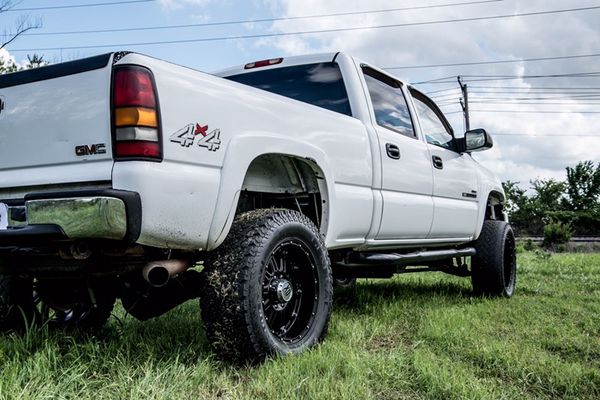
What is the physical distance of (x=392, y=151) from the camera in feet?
13.7

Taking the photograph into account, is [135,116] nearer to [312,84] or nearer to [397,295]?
[312,84]

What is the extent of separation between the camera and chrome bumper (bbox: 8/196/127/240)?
7.73ft

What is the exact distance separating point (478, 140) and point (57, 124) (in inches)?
152

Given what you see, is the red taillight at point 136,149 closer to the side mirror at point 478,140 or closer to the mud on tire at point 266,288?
the mud on tire at point 266,288

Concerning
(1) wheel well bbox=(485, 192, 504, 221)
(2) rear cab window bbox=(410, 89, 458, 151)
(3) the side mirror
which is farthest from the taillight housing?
(1) wheel well bbox=(485, 192, 504, 221)

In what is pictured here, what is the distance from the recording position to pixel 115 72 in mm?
2521

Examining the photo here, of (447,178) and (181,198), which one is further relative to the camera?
(447,178)

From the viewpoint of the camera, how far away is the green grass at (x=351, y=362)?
8.03 feet

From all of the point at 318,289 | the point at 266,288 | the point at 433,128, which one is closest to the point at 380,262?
the point at 318,289

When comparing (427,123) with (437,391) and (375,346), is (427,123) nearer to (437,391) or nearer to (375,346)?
(375,346)

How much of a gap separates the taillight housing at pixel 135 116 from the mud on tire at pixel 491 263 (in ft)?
13.3

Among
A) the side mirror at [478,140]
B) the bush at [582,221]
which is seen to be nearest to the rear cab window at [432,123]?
the side mirror at [478,140]

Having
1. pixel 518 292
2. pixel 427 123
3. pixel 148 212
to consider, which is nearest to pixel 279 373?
pixel 148 212

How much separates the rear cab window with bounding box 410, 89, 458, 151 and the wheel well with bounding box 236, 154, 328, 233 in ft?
6.02
